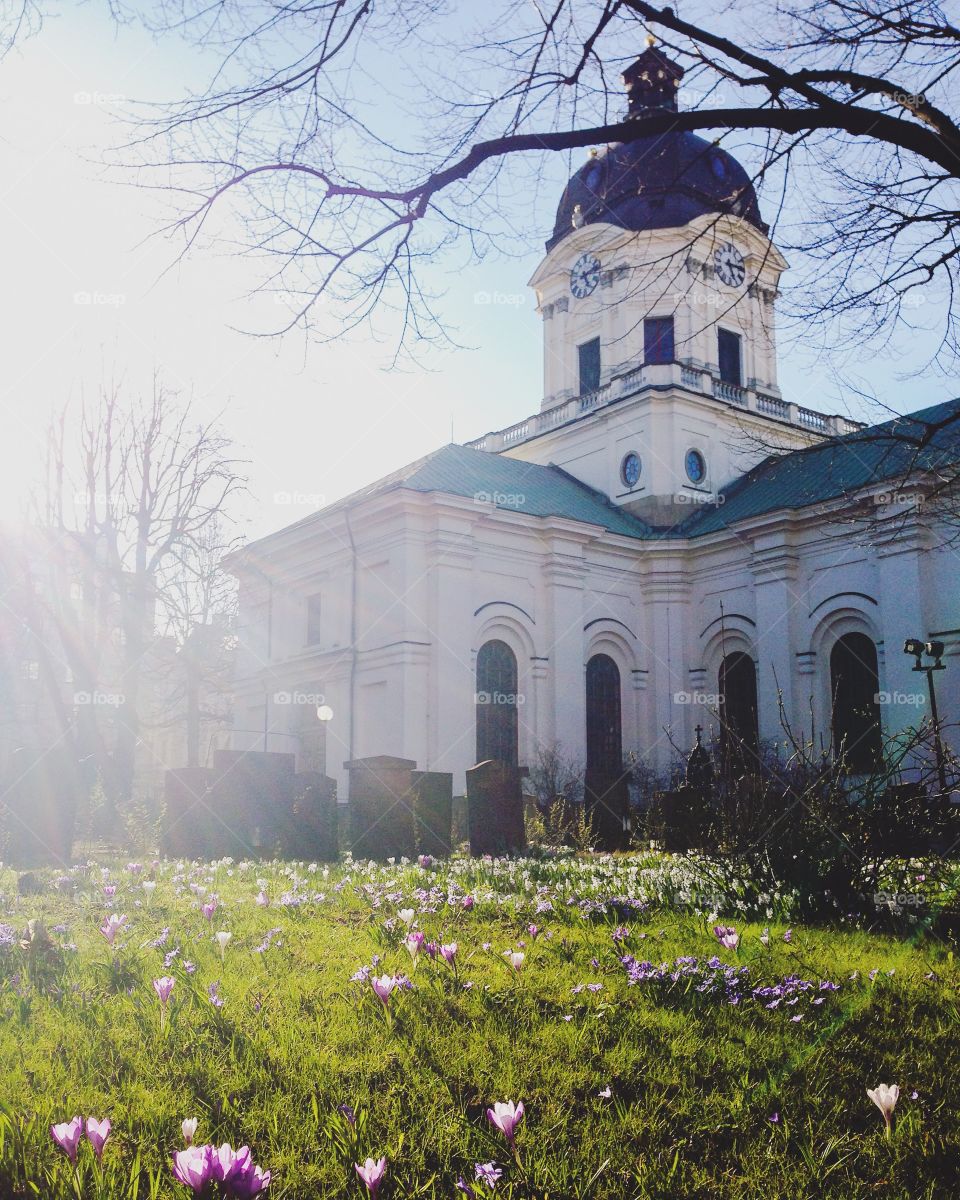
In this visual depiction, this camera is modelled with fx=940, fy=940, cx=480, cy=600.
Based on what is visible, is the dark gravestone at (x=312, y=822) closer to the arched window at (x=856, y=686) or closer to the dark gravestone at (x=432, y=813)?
the dark gravestone at (x=432, y=813)

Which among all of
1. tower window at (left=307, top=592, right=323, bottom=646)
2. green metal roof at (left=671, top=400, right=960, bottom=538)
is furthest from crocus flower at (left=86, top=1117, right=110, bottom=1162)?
tower window at (left=307, top=592, right=323, bottom=646)

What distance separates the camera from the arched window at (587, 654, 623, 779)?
25.2m

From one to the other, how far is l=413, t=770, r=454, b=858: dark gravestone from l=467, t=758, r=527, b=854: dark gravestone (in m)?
0.58

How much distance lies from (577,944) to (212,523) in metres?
23.5

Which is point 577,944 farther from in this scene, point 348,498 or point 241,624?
point 241,624

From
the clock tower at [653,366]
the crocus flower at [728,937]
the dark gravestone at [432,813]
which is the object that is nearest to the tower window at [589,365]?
the clock tower at [653,366]

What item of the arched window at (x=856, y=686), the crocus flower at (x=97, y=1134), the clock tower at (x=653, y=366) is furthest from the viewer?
the clock tower at (x=653, y=366)

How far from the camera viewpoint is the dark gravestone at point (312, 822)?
1222 centimetres

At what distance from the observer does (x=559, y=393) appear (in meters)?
31.0

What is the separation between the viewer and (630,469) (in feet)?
93.0

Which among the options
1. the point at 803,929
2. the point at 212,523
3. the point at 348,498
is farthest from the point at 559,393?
the point at 803,929

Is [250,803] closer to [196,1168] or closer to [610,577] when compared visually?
[196,1168]

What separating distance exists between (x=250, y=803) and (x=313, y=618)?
42.4 feet

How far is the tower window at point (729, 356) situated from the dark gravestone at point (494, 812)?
21986 millimetres
